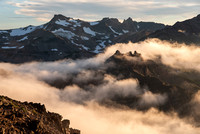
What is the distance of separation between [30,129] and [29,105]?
13.5m

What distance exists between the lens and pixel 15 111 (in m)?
45.5

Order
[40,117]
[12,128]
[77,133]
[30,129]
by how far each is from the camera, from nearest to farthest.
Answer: [12,128] → [30,129] → [40,117] → [77,133]

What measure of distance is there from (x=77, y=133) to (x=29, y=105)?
18535mm

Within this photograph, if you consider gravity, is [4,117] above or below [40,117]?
above

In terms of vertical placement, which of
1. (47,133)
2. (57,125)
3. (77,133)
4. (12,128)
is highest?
(12,128)

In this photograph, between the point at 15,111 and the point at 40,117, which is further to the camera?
the point at 40,117

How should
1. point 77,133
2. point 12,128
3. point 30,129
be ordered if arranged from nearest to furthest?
point 12,128 → point 30,129 → point 77,133

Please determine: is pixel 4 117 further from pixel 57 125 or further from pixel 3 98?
pixel 57 125

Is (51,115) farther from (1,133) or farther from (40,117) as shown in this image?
(1,133)

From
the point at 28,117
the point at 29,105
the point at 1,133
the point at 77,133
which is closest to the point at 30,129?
the point at 28,117

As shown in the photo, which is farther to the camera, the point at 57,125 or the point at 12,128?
the point at 57,125

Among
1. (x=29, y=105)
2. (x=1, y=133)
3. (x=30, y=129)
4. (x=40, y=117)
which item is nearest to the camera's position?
(x=1, y=133)

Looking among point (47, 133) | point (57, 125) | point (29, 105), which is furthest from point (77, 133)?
point (47, 133)

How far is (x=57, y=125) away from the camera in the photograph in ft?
190
